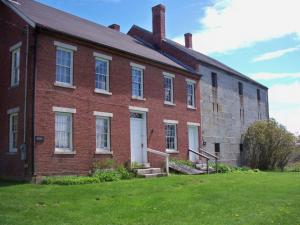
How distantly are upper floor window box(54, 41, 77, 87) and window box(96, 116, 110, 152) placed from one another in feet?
7.85

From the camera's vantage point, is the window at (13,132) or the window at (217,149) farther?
the window at (217,149)

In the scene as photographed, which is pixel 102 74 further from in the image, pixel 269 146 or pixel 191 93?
pixel 269 146

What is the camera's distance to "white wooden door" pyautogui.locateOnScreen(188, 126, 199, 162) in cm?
2481

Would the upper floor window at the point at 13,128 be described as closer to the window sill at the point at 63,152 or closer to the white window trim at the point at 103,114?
the window sill at the point at 63,152

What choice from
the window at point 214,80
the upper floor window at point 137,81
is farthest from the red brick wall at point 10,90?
the window at point 214,80

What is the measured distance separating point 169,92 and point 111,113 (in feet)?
18.9

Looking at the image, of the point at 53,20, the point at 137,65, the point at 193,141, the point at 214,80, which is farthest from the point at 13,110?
the point at 214,80

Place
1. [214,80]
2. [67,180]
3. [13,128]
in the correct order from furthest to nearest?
[214,80]
[13,128]
[67,180]

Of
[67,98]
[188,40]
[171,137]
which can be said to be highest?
[188,40]

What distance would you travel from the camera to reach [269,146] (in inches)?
1214

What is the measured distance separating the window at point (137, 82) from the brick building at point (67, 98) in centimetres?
5

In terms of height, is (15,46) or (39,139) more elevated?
(15,46)

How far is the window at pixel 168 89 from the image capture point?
23.2 metres

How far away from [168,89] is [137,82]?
3066 mm
